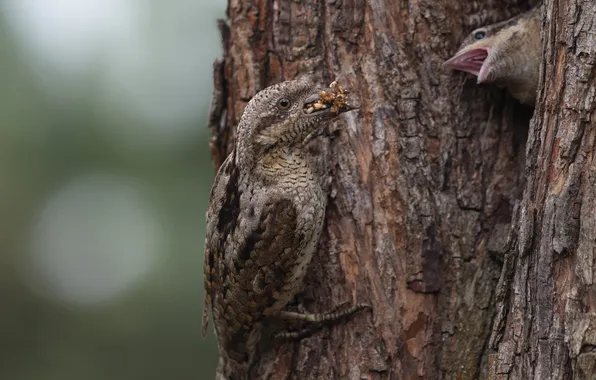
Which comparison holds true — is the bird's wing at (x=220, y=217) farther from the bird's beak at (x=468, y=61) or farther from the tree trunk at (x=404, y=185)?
the bird's beak at (x=468, y=61)

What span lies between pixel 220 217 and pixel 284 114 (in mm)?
591

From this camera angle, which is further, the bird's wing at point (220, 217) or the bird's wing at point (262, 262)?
the bird's wing at point (220, 217)

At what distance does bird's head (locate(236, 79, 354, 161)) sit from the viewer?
10.9 ft

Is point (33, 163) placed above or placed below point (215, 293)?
above

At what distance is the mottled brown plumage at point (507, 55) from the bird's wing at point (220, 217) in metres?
1.15

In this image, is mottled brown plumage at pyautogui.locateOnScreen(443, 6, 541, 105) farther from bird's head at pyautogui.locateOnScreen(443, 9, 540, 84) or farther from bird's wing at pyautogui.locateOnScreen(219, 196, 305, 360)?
bird's wing at pyautogui.locateOnScreen(219, 196, 305, 360)

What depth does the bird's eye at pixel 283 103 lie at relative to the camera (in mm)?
3338

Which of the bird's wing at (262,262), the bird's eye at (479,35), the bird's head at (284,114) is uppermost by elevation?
the bird's eye at (479,35)

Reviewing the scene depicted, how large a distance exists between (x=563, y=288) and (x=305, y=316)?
4.01ft

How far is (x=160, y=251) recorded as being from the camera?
5855 mm

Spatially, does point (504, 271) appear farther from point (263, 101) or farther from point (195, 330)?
point (195, 330)

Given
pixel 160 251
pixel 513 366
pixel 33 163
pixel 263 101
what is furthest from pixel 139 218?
pixel 513 366

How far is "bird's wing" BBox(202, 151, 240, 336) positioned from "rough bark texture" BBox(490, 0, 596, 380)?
4.33 feet

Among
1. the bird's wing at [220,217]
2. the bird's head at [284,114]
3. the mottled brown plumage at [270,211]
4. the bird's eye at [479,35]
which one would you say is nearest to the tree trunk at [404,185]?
the bird's eye at [479,35]
